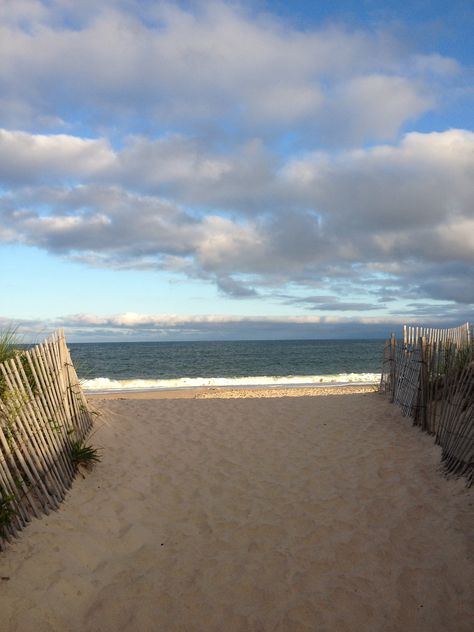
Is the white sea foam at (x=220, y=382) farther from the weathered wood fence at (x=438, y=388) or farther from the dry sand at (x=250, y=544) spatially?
the dry sand at (x=250, y=544)

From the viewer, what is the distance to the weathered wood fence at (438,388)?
6230mm

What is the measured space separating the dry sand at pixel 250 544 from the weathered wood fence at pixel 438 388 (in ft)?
1.12

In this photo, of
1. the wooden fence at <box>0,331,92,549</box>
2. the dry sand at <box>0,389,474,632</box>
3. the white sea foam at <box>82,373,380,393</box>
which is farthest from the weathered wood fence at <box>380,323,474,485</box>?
the white sea foam at <box>82,373,380,393</box>

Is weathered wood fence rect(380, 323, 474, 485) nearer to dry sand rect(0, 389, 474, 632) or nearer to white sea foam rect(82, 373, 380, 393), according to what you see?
dry sand rect(0, 389, 474, 632)

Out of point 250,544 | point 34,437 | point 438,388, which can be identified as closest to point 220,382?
point 438,388

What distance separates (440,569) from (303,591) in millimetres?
1295

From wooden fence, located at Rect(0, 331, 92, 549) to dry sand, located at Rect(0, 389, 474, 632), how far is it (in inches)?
8.7

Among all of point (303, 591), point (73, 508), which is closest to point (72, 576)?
point (73, 508)

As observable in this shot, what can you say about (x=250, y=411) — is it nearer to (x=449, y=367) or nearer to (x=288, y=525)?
(x=449, y=367)

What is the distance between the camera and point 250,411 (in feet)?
35.2

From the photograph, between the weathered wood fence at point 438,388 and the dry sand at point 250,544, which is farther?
the weathered wood fence at point 438,388

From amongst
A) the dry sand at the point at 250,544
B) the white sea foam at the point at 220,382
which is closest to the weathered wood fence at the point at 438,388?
the dry sand at the point at 250,544

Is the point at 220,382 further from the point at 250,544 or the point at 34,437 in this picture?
the point at 250,544

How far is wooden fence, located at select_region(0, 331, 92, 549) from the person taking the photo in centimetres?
477
